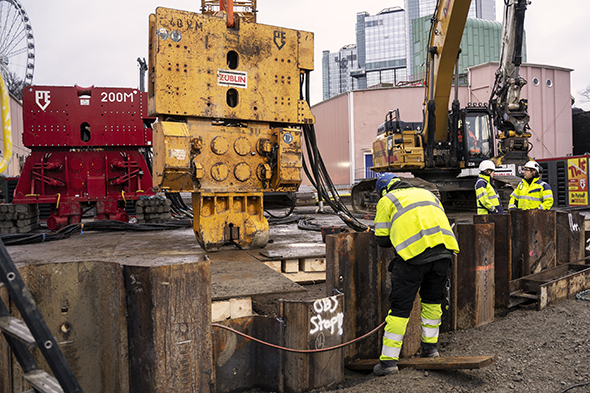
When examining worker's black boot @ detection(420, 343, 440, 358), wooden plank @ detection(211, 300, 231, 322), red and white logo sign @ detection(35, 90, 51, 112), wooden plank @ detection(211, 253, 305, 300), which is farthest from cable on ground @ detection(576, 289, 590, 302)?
red and white logo sign @ detection(35, 90, 51, 112)

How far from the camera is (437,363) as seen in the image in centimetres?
375

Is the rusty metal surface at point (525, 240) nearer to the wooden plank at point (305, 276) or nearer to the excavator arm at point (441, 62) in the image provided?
the wooden plank at point (305, 276)

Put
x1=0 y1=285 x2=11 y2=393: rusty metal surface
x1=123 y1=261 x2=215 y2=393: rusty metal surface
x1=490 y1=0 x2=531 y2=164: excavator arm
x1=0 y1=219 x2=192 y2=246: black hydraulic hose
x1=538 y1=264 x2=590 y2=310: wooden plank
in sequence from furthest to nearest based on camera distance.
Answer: x1=490 y1=0 x2=531 y2=164: excavator arm → x1=0 y1=219 x2=192 y2=246: black hydraulic hose → x1=538 y1=264 x2=590 y2=310: wooden plank → x1=123 y1=261 x2=215 y2=393: rusty metal surface → x1=0 y1=285 x2=11 y2=393: rusty metal surface

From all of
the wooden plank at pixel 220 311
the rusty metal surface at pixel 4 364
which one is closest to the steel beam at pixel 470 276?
the wooden plank at pixel 220 311

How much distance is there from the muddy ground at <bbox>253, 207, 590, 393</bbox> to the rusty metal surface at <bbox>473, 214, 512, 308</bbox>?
0.24 meters

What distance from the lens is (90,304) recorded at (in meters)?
3.14

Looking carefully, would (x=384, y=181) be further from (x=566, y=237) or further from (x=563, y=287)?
(x=566, y=237)

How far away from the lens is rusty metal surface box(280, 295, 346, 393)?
11.6 feet

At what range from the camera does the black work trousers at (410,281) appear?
3.98 metres

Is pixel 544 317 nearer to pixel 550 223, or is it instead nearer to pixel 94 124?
pixel 550 223

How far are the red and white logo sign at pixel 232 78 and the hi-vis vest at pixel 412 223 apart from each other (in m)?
2.81

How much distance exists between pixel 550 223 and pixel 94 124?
29.8ft

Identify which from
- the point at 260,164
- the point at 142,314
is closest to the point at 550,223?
the point at 260,164

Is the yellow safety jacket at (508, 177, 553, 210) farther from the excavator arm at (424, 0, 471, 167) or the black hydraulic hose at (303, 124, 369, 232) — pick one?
the excavator arm at (424, 0, 471, 167)
